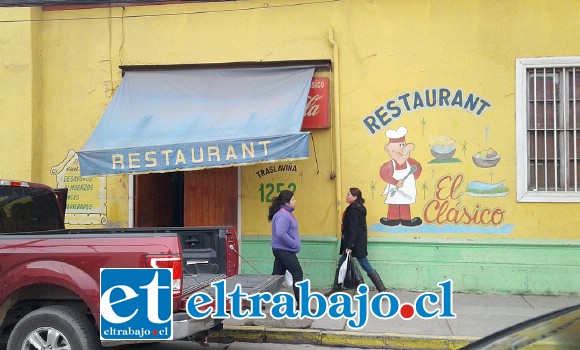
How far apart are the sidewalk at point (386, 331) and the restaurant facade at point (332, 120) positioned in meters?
1.55

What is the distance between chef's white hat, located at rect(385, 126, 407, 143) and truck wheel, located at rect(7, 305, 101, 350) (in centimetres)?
608

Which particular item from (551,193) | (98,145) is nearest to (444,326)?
(551,193)

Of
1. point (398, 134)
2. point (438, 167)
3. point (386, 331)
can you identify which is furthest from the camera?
point (398, 134)

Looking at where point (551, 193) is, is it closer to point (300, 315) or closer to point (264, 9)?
Answer: point (300, 315)

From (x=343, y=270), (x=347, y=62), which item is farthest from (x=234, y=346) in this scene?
(x=347, y=62)

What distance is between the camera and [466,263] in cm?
996

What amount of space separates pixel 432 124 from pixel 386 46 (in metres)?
1.49

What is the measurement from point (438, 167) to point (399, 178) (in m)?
0.64

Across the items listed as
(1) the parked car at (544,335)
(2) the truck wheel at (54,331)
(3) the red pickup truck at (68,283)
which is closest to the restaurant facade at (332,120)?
(3) the red pickup truck at (68,283)

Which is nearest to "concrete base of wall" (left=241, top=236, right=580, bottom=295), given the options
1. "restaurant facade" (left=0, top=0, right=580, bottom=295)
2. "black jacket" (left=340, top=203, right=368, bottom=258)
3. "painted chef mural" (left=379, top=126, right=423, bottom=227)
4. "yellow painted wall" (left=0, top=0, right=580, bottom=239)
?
"restaurant facade" (left=0, top=0, right=580, bottom=295)

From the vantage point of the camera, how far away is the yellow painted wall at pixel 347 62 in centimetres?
1000

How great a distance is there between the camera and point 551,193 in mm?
9859

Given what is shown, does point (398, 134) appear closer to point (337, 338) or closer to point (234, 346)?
point (337, 338)

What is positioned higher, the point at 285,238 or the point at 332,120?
the point at 332,120
